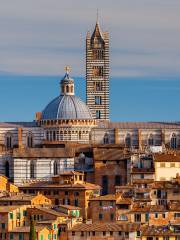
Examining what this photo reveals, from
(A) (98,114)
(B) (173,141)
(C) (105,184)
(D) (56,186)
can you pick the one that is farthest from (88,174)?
(A) (98,114)

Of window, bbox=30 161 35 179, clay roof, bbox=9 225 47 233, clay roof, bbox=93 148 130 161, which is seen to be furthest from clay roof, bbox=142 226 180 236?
window, bbox=30 161 35 179

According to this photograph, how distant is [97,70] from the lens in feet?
501

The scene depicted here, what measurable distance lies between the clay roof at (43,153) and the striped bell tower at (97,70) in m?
23.8

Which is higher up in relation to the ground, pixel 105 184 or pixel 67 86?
pixel 67 86

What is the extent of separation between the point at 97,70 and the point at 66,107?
65.2 ft

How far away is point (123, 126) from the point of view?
445 ft

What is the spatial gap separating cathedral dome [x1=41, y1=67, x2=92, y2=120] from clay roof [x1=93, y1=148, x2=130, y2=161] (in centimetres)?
710

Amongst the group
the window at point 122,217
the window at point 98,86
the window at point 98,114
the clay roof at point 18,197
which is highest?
the window at point 98,86

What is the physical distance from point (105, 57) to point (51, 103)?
19.5 meters

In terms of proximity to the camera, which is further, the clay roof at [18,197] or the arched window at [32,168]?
the arched window at [32,168]

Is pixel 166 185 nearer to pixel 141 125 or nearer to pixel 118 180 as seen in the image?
pixel 118 180

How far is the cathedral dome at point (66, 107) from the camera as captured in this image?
133 m

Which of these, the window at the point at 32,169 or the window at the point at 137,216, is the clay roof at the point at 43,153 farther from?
the window at the point at 137,216

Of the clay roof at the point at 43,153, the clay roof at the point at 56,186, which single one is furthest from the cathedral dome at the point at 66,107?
the clay roof at the point at 56,186
